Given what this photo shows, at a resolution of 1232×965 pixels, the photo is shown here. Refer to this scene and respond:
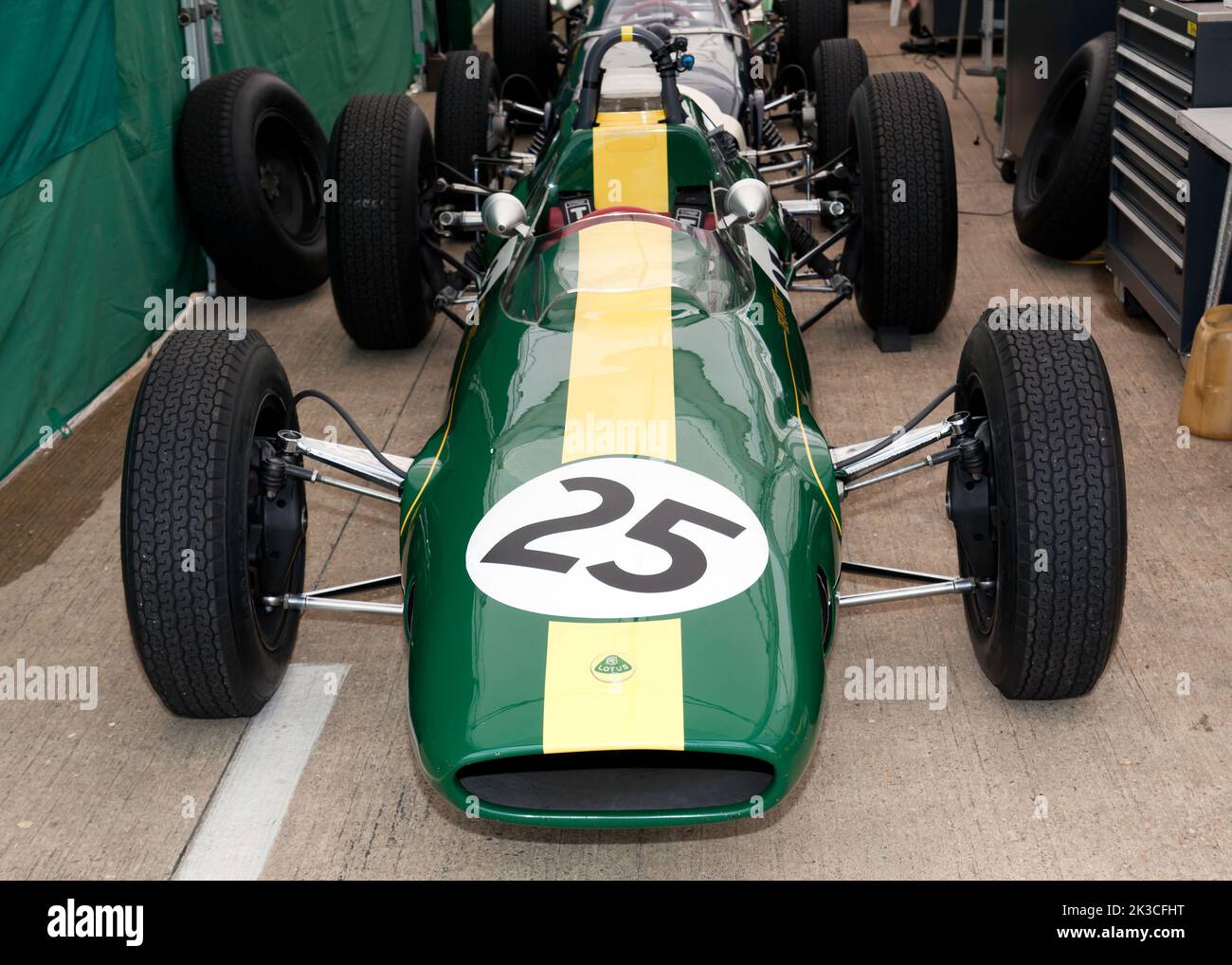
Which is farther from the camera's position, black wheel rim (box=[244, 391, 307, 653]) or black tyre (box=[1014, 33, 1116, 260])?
black tyre (box=[1014, 33, 1116, 260])

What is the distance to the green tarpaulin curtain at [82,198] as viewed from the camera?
5.66 metres

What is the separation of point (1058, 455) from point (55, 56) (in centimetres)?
463

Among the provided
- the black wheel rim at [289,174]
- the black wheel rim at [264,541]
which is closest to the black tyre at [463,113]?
the black wheel rim at [289,174]

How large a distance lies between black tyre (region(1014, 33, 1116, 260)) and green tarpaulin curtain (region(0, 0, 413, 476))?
14.4ft

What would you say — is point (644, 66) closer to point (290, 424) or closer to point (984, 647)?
point (290, 424)

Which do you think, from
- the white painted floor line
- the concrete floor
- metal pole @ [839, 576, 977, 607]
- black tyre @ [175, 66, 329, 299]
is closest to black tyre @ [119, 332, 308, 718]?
the white painted floor line

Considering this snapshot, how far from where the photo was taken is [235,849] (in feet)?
11.7

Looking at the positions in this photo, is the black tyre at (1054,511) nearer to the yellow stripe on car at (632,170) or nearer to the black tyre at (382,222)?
the yellow stripe on car at (632,170)

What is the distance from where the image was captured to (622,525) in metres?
3.26

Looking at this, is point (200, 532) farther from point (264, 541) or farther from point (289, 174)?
point (289, 174)

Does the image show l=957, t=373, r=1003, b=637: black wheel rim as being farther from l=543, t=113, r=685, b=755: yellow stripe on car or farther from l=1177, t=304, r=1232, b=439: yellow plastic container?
l=1177, t=304, r=1232, b=439: yellow plastic container

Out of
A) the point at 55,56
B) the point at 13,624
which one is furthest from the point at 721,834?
the point at 55,56

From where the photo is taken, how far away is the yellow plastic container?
533 centimetres

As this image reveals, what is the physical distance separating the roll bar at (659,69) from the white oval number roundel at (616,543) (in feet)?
8.26
